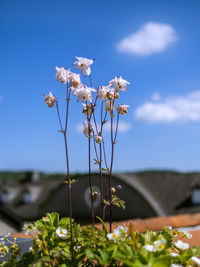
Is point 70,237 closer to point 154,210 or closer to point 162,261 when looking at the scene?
point 162,261

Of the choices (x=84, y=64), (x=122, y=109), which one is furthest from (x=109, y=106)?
(x=84, y=64)

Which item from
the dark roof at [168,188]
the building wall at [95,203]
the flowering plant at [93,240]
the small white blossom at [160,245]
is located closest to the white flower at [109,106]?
the flowering plant at [93,240]

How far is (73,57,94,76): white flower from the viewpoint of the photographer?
199 cm

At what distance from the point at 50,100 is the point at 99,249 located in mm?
851

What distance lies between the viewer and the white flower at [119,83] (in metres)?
2.04

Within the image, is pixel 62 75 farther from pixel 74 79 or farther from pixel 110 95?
pixel 110 95

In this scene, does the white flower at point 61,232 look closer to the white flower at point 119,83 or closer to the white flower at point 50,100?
the white flower at point 50,100

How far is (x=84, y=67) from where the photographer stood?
2.01 m

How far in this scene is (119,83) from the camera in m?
2.04

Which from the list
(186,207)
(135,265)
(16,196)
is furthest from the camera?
(16,196)

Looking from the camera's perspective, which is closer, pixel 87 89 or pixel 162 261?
pixel 162 261

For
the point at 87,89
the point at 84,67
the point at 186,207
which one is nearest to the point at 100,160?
the point at 87,89

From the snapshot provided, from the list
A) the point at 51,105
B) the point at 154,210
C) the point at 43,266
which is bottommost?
the point at 154,210

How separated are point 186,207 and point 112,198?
21751mm
